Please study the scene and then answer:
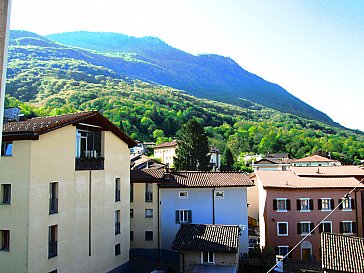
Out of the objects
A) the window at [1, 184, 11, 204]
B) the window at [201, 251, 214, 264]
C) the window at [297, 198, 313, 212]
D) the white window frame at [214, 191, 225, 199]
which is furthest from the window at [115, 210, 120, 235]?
the window at [297, 198, 313, 212]

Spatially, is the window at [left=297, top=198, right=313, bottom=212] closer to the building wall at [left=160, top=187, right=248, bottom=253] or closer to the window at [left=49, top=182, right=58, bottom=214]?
the building wall at [left=160, top=187, right=248, bottom=253]

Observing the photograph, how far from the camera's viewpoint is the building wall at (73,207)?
56.4 feet

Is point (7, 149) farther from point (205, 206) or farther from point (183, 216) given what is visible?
point (205, 206)

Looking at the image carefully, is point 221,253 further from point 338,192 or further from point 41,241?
point 338,192

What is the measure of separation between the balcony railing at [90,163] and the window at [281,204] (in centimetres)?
1688

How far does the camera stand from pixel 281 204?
32375 millimetres

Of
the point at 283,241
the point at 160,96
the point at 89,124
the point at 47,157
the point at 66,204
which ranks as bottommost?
the point at 283,241

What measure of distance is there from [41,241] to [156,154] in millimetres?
72441

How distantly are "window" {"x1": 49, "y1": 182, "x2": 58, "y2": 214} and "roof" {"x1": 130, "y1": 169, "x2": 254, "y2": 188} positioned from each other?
10363 millimetres

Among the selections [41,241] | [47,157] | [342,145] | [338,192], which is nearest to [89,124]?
[47,157]

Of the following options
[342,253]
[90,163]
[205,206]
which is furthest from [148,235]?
[342,253]

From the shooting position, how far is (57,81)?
150750 mm

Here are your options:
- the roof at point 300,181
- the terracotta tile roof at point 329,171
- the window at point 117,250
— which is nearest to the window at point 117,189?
the window at point 117,250

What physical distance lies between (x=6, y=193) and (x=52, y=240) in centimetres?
340
